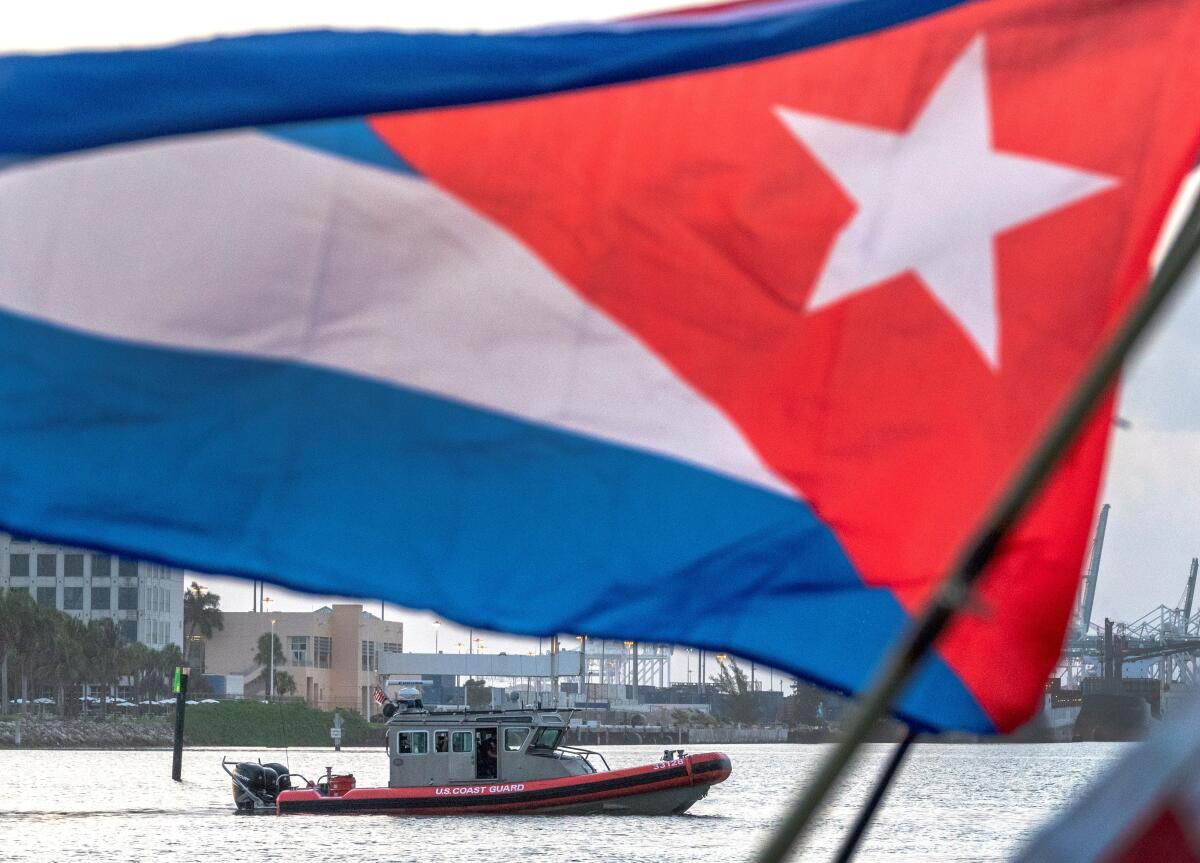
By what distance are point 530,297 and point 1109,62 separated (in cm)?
162

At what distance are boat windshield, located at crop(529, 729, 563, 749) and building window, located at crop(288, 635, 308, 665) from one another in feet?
338

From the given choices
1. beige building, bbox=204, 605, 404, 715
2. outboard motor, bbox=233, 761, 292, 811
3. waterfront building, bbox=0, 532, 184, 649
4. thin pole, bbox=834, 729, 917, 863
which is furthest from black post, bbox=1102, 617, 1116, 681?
thin pole, bbox=834, 729, 917, 863

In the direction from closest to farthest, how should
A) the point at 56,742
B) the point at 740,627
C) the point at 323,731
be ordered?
the point at 740,627 → the point at 56,742 → the point at 323,731

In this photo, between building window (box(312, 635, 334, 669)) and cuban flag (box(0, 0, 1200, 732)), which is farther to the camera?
building window (box(312, 635, 334, 669))

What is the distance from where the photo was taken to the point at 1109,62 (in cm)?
464

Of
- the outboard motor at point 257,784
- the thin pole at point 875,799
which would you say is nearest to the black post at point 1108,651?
the outboard motor at point 257,784

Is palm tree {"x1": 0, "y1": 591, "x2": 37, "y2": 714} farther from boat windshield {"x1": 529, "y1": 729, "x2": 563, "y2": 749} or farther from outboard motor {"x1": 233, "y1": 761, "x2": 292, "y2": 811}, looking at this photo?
boat windshield {"x1": 529, "y1": 729, "x2": 563, "y2": 749}

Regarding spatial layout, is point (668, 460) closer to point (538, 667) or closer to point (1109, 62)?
point (1109, 62)

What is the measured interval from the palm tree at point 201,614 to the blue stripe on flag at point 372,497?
14925cm

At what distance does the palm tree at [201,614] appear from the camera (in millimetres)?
150375


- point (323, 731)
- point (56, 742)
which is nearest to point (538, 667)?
point (323, 731)

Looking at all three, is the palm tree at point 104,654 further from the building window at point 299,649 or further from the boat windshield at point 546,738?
the boat windshield at point 546,738

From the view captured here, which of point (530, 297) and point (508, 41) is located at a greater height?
point (508, 41)

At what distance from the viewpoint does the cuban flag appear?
4.56 metres
